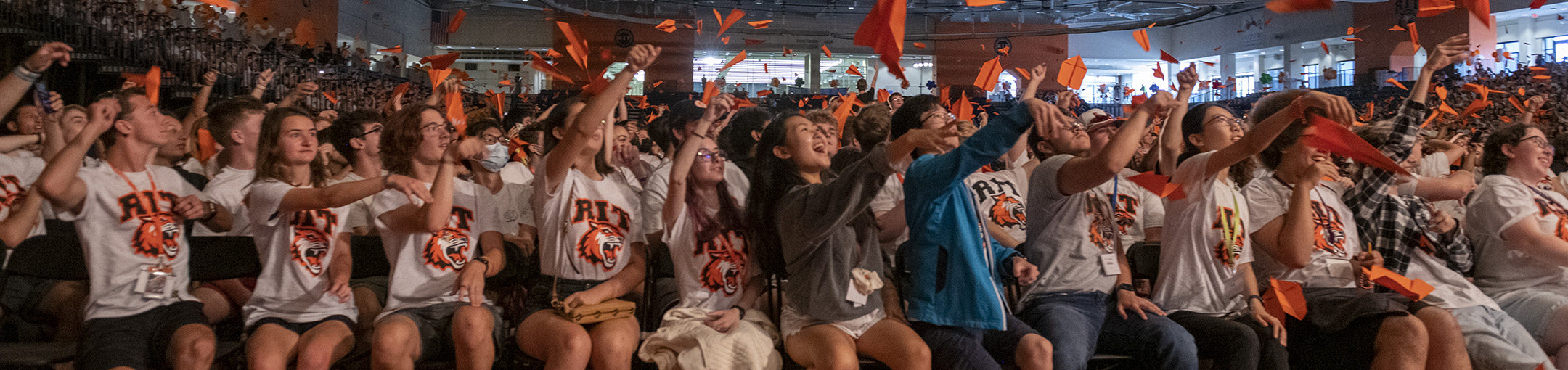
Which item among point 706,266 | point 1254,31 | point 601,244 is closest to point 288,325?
point 601,244

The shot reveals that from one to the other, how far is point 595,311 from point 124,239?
1406mm

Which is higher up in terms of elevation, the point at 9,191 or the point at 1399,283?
the point at 9,191

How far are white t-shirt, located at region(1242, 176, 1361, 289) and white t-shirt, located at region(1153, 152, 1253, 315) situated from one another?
0.17 meters

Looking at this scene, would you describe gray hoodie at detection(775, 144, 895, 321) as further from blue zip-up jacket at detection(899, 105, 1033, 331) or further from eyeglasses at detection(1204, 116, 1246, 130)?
eyeglasses at detection(1204, 116, 1246, 130)

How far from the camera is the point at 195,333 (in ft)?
8.41

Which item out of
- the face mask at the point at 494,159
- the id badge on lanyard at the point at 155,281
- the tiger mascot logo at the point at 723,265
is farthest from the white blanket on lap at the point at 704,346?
the face mask at the point at 494,159

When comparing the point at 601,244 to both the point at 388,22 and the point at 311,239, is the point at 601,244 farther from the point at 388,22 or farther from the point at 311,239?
the point at 388,22

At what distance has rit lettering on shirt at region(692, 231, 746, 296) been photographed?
277 cm

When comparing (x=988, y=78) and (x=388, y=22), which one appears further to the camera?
(x=388, y=22)

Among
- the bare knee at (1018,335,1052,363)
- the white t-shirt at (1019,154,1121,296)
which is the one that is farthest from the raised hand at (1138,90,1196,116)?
the bare knee at (1018,335,1052,363)

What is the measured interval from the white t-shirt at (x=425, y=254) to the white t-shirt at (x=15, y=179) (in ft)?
4.21

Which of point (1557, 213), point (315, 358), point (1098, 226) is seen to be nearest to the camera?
point (315, 358)

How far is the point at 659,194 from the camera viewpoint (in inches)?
120

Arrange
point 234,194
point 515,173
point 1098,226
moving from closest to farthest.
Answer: point 1098,226
point 234,194
point 515,173
